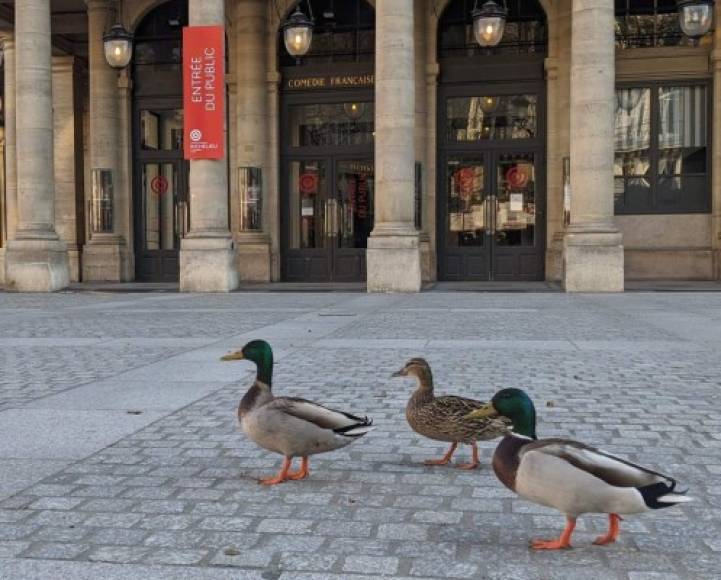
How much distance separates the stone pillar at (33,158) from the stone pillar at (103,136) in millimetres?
3385

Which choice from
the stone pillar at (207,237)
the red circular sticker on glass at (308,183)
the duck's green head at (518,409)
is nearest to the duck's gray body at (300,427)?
the duck's green head at (518,409)

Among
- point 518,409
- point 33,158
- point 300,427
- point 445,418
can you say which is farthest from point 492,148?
point 518,409

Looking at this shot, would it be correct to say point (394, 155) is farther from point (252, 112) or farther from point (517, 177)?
point (252, 112)

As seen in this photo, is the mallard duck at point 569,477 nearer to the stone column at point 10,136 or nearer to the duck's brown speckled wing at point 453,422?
the duck's brown speckled wing at point 453,422

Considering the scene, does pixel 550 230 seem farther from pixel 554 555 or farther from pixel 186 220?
pixel 554 555

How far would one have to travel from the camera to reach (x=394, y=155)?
63.7ft

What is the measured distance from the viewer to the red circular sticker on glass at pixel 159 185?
25594 millimetres

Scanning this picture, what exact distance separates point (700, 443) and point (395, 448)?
1871 millimetres

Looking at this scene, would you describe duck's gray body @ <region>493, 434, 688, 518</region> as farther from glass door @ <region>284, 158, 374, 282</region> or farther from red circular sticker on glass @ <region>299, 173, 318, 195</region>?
red circular sticker on glass @ <region>299, 173, 318, 195</region>

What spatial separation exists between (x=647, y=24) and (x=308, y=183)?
10527mm

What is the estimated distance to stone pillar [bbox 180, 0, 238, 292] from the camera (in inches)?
787

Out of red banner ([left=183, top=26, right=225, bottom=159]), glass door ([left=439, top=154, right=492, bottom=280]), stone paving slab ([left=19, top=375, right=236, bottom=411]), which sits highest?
red banner ([left=183, top=26, right=225, bottom=159])

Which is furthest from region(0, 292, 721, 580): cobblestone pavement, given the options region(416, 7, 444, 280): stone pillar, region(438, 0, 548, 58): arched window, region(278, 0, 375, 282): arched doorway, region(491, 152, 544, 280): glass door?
region(438, 0, 548, 58): arched window

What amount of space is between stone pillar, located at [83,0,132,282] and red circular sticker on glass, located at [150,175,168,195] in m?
1.11
